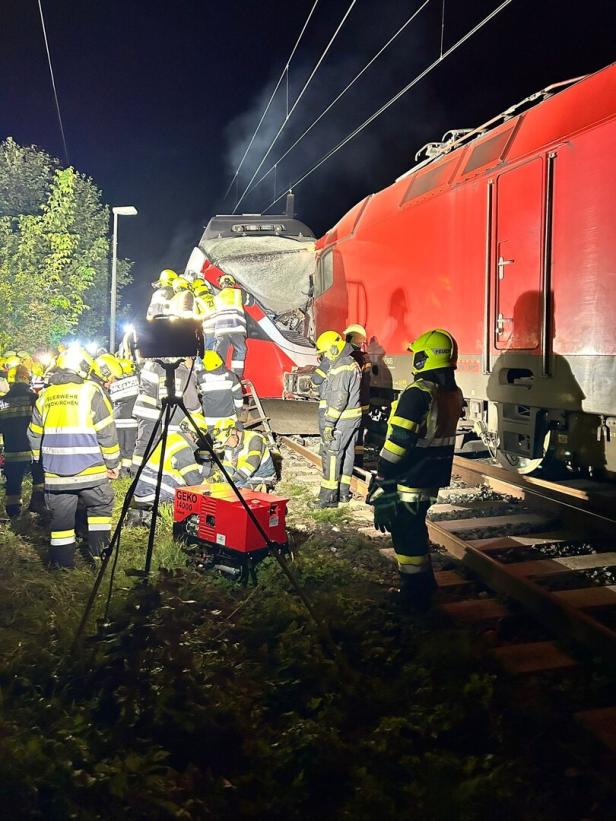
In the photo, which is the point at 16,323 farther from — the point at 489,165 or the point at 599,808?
the point at 599,808

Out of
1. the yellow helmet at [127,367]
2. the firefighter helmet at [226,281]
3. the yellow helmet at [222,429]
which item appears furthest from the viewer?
the firefighter helmet at [226,281]

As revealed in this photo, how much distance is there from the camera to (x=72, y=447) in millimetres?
5262

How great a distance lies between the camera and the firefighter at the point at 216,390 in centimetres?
750

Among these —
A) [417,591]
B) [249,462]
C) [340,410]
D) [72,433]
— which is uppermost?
[340,410]

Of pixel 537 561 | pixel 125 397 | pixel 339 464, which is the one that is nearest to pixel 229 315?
pixel 125 397

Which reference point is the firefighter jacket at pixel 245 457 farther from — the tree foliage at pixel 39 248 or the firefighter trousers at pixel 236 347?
the tree foliage at pixel 39 248

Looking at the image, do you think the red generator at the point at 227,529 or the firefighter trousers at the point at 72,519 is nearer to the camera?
the red generator at the point at 227,529

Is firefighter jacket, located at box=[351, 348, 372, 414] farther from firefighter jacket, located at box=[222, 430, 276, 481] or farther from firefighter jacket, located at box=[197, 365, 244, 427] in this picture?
firefighter jacket, located at box=[197, 365, 244, 427]

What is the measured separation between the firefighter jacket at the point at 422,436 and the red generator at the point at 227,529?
102cm

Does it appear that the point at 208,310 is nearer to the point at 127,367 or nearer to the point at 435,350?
the point at 127,367

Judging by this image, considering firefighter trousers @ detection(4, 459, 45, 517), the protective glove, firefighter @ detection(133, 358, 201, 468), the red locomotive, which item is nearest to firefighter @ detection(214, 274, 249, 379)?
the red locomotive

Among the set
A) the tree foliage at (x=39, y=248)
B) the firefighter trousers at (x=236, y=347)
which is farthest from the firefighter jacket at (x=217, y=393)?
the tree foliage at (x=39, y=248)

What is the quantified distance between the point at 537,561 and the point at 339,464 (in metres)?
2.85

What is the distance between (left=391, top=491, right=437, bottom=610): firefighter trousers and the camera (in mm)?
4523
